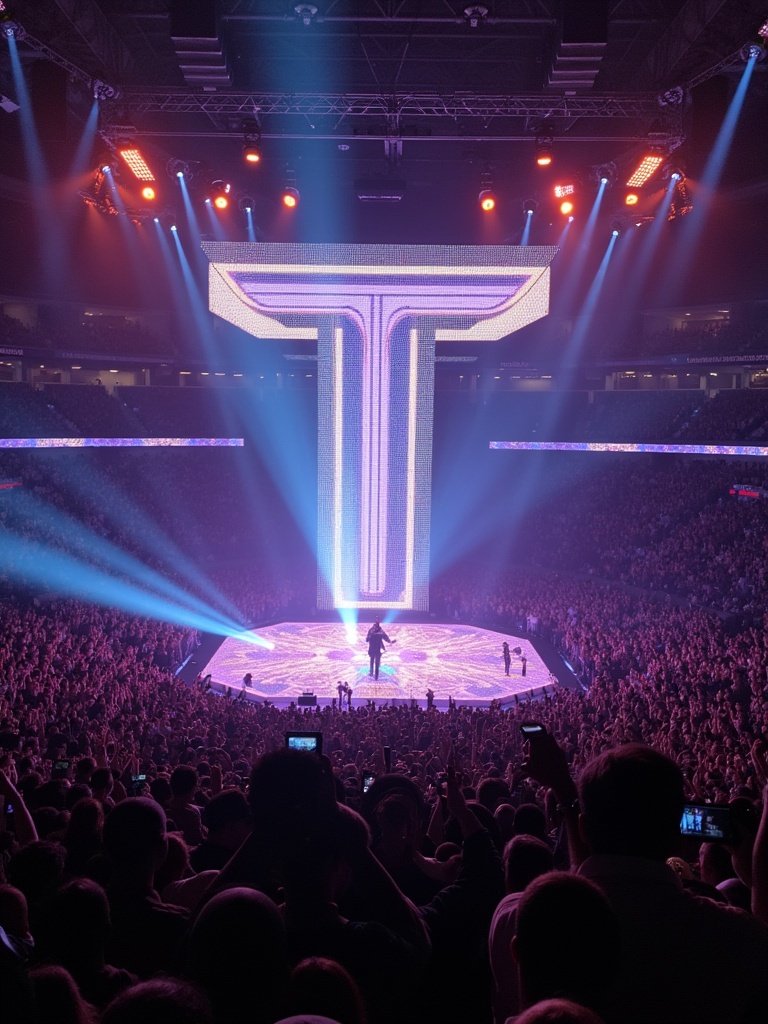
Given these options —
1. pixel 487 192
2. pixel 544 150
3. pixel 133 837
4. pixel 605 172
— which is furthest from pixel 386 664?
pixel 133 837

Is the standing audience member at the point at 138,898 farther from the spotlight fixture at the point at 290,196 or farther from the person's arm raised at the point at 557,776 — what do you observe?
the spotlight fixture at the point at 290,196

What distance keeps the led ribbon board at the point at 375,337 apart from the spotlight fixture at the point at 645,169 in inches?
127

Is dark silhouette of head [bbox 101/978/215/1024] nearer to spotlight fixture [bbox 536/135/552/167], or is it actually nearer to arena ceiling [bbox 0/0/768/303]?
arena ceiling [bbox 0/0/768/303]

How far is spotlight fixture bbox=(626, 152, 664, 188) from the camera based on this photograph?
15.9m

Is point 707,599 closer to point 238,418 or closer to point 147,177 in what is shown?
point 147,177

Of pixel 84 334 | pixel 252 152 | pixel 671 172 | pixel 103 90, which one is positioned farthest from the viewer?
pixel 84 334

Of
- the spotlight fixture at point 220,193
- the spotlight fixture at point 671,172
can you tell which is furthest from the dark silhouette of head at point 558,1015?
the spotlight fixture at point 220,193

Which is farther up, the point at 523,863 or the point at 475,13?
the point at 475,13

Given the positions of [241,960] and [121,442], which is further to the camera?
[121,442]

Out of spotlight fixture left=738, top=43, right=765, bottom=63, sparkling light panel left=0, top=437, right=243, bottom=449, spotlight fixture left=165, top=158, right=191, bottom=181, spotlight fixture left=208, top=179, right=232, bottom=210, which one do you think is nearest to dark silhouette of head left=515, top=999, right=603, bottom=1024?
spotlight fixture left=738, top=43, right=765, bottom=63

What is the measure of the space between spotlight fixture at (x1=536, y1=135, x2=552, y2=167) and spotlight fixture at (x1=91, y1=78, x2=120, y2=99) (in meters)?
8.53

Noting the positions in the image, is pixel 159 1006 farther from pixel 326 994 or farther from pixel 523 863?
pixel 523 863

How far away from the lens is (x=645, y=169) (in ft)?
54.3

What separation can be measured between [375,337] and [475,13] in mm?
9549
